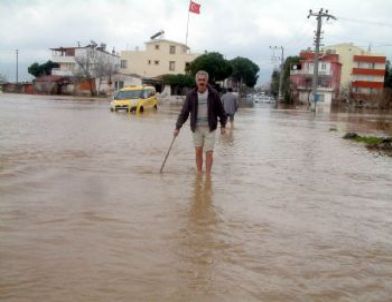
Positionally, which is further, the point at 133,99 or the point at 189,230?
the point at 133,99

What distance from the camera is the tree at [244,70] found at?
97.6 m

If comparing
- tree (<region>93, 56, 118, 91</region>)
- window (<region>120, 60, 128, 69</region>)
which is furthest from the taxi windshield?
window (<region>120, 60, 128, 69</region>)

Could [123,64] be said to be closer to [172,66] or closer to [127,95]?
[172,66]

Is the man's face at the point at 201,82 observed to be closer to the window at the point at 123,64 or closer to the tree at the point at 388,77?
the window at the point at 123,64

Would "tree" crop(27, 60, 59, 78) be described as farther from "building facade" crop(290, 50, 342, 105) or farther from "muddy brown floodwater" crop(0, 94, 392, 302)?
"muddy brown floodwater" crop(0, 94, 392, 302)

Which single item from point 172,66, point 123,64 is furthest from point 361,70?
point 123,64

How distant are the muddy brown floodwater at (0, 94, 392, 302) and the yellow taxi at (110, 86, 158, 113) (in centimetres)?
1922

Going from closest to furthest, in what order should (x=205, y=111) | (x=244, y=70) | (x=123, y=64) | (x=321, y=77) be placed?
(x=205, y=111) → (x=321, y=77) → (x=123, y=64) → (x=244, y=70)

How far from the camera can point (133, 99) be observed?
30328mm

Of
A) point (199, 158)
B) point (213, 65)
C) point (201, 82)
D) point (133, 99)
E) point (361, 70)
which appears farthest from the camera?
point (361, 70)

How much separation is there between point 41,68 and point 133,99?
6228 centimetres

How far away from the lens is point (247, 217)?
6102 millimetres

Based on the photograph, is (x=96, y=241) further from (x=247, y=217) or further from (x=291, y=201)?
(x=291, y=201)

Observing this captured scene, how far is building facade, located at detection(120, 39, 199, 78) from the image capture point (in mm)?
77562
